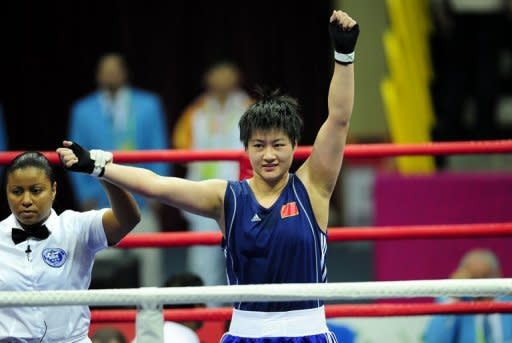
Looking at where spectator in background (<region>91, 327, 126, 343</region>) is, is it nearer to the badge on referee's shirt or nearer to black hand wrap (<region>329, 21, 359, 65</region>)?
the badge on referee's shirt

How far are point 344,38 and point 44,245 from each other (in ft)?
4.21

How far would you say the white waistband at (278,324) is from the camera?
4.06 metres

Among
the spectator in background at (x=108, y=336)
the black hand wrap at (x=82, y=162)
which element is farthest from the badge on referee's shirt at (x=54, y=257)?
the spectator in background at (x=108, y=336)

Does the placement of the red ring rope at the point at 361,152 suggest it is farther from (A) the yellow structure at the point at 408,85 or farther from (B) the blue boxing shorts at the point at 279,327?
(A) the yellow structure at the point at 408,85

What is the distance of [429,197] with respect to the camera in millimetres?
7695

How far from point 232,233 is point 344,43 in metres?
0.75

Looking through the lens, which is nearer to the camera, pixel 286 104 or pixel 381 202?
pixel 286 104

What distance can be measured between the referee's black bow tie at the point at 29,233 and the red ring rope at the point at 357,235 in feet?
2.86

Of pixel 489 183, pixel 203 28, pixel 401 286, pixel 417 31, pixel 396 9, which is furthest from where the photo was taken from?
pixel 203 28

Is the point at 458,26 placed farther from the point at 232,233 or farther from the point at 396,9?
the point at 232,233

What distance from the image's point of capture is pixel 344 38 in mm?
4141

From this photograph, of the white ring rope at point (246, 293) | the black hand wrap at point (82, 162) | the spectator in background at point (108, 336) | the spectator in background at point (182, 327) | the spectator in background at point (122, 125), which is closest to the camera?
the white ring rope at point (246, 293)

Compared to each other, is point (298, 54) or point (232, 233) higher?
point (298, 54)

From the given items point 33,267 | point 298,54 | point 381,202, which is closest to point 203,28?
point 298,54
